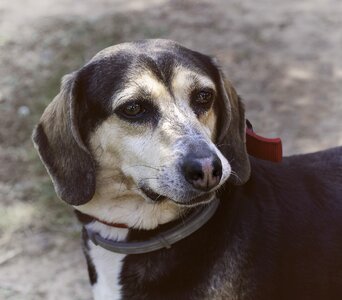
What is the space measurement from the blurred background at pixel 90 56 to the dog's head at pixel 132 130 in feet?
4.95

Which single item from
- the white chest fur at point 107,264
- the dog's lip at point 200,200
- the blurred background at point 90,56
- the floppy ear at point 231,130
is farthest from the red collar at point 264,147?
the blurred background at point 90,56

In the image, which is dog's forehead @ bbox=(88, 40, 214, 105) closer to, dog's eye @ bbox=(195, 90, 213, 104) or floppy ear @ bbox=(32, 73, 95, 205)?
dog's eye @ bbox=(195, 90, 213, 104)

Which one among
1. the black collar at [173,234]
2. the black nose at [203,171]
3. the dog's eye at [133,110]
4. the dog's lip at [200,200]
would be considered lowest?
the black collar at [173,234]

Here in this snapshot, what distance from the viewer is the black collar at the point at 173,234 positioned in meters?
3.28


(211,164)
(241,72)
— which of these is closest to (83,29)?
(241,72)

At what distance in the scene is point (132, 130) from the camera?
10.6ft

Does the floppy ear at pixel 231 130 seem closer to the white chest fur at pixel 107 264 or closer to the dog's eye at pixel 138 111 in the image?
the dog's eye at pixel 138 111

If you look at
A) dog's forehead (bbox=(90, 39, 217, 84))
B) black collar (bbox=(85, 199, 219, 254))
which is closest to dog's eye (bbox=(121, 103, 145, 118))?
dog's forehead (bbox=(90, 39, 217, 84))

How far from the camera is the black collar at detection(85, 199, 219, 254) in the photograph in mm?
3283

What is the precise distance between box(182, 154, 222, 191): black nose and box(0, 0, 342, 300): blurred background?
1.94m

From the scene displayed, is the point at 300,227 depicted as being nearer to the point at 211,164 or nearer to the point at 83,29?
the point at 211,164

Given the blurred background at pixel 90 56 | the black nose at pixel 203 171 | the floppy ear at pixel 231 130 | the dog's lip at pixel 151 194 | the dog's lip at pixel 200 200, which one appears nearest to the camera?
the black nose at pixel 203 171

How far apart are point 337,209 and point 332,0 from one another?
510cm

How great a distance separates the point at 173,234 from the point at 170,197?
0.25 m
